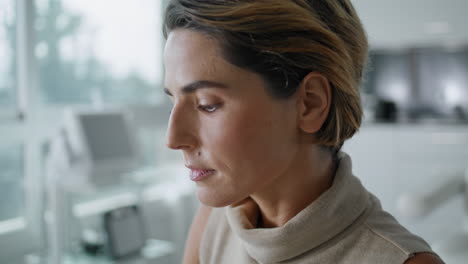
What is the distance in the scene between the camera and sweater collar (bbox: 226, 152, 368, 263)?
721 millimetres

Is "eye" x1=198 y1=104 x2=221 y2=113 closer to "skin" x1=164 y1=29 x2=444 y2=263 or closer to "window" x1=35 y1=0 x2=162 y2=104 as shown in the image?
"skin" x1=164 y1=29 x2=444 y2=263

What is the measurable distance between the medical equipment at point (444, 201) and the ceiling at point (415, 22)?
1.91m

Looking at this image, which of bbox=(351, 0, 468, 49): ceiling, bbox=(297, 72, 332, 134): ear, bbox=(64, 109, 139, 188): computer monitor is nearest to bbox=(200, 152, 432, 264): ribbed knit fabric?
bbox=(297, 72, 332, 134): ear

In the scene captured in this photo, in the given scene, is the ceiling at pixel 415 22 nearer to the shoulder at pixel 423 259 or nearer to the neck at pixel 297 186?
the neck at pixel 297 186

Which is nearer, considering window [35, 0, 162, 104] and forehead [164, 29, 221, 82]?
forehead [164, 29, 221, 82]

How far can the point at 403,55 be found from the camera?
351 centimetres

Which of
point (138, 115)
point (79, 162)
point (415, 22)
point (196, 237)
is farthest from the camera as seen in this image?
point (415, 22)

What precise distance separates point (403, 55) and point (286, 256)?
10.1 feet

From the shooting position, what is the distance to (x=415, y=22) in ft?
11.0

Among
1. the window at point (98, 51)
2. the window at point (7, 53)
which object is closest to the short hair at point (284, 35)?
the window at point (7, 53)

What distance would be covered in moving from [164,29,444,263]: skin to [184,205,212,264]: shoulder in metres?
0.25

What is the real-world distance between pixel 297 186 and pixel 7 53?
6.21 feet

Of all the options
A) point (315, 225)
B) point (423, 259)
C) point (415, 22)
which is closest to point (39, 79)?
point (315, 225)

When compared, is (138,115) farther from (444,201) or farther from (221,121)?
(221,121)
